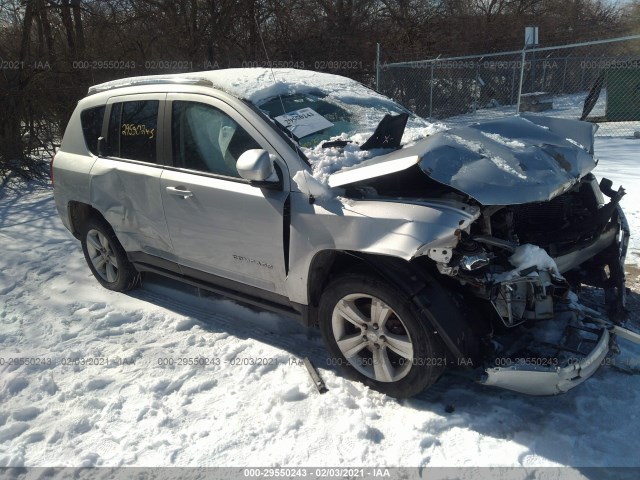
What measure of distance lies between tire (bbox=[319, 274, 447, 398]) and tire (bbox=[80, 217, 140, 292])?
2276 mm

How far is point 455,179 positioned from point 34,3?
1202 centimetres

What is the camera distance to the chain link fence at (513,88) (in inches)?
512

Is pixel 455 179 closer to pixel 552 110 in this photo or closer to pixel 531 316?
pixel 531 316

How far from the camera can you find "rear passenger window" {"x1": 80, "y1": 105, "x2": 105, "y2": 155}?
15.1 ft

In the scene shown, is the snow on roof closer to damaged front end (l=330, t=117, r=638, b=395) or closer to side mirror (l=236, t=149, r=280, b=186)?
side mirror (l=236, t=149, r=280, b=186)

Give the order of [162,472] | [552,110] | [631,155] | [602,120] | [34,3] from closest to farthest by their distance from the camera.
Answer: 1. [162,472]
2. [631,155]
3. [34,3]
4. [602,120]
5. [552,110]

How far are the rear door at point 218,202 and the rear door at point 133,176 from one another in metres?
0.16

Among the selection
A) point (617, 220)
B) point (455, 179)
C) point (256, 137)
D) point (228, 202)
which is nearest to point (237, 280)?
point (228, 202)

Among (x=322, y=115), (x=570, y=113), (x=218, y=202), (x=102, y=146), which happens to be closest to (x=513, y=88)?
(x=570, y=113)

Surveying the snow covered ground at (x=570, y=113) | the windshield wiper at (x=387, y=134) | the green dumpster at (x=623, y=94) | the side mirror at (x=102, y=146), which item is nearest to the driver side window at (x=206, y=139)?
the windshield wiper at (x=387, y=134)

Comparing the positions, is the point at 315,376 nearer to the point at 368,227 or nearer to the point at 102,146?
the point at 368,227

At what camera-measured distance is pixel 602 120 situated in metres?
13.2

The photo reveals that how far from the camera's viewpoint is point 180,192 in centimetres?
374

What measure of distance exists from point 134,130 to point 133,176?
0.41 m
